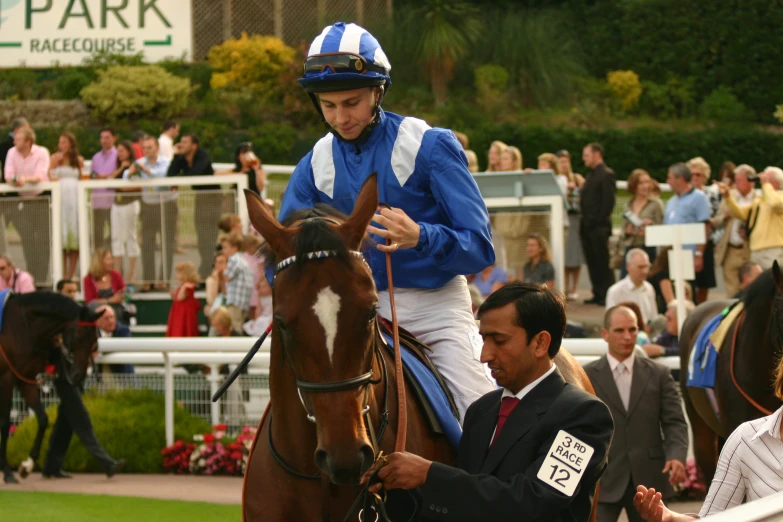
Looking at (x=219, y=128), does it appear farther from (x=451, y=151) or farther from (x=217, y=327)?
(x=451, y=151)

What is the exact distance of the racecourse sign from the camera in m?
23.7

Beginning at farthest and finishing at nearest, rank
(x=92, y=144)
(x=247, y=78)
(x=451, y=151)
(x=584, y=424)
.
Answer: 1. (x=247, y=78)
2. (x=92, y=144)
3. (x=451, y=151)
4. (x=584, y=424)

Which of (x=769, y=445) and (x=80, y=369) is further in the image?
(x=80, y=369)

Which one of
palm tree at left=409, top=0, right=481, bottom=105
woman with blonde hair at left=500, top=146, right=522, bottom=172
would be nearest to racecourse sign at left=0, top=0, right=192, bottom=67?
palm tree at left=409, top=0, right=481, bottom=105

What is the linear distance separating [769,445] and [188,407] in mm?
7430

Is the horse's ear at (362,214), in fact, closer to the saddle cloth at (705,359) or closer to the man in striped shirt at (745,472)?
the man in striped shirt at (745,472)

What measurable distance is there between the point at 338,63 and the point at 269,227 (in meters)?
0.69

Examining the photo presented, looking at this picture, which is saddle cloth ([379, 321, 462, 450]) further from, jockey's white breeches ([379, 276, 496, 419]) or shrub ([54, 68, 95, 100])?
shrub ([54, 68, 95, 100])

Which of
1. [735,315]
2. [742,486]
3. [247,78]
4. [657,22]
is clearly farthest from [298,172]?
[657,22]

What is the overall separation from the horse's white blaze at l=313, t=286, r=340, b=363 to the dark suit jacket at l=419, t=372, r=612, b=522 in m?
0.46

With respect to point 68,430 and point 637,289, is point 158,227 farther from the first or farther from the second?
point 637,289

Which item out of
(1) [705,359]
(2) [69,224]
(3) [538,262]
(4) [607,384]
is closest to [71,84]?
(2) [69,224]

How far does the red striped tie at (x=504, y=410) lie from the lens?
133 inches

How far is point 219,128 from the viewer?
74.2 feet
